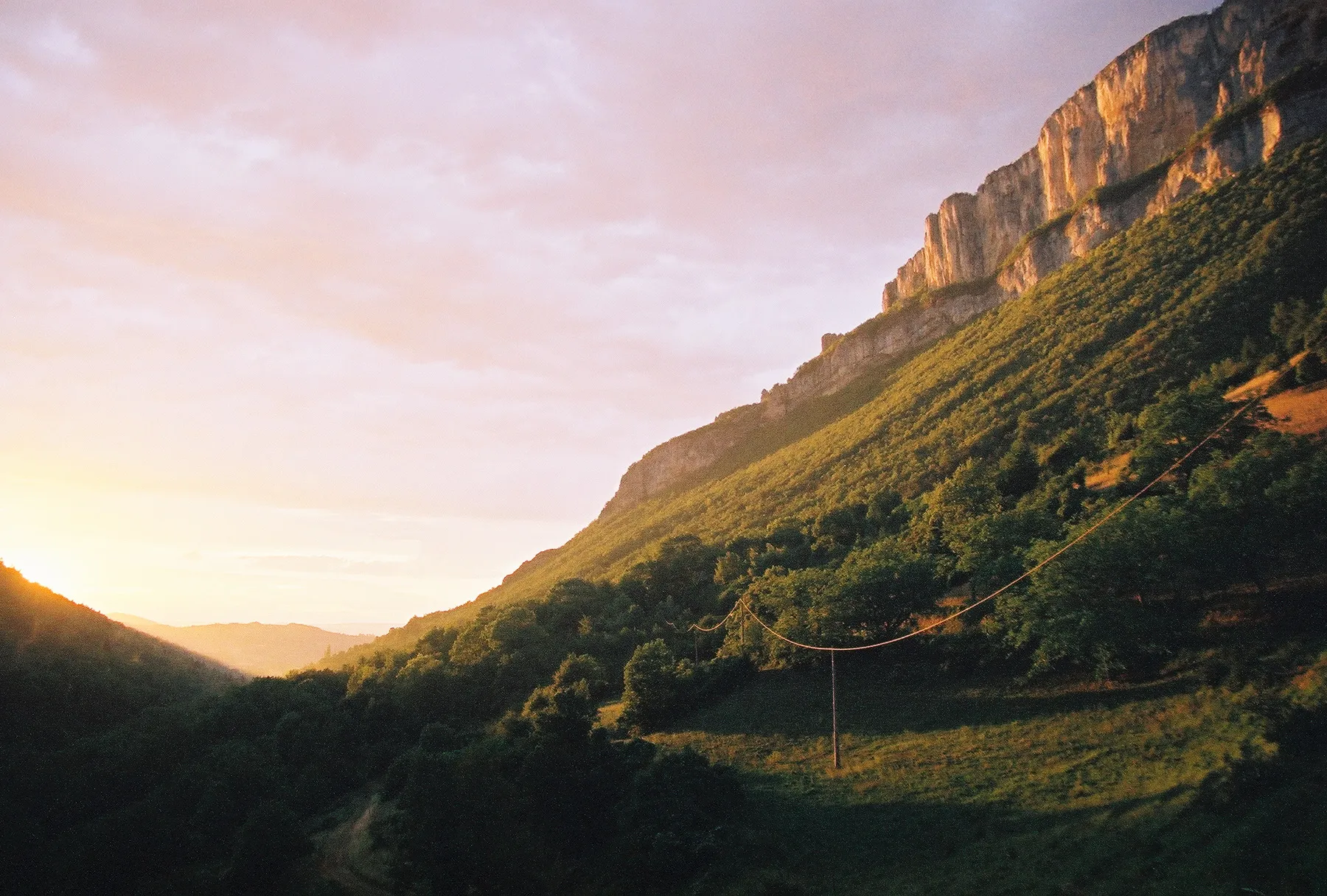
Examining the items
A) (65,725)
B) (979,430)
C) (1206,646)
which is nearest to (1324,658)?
(1206,646)

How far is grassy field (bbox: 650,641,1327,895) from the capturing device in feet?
54.1

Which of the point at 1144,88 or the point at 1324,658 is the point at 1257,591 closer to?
the point at 1324,658

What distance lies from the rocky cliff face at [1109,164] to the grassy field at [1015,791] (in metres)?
75.6

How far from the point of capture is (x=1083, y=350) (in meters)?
68.4

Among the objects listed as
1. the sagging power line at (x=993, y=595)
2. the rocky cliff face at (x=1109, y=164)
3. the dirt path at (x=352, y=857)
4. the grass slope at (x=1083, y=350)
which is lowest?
the dirt path at (x=352, y=857)

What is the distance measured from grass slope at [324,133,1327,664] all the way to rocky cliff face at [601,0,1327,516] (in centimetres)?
646

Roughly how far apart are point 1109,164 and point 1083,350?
4832 cm

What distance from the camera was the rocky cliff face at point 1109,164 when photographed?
2894 inches

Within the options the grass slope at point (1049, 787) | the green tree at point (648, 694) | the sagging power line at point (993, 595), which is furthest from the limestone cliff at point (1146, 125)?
the green tree at point (648, 694)

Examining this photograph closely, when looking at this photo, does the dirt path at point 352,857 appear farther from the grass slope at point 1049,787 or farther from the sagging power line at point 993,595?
the sagging power line at point 993,595

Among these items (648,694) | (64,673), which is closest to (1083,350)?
(648,694)

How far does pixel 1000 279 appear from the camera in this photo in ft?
371

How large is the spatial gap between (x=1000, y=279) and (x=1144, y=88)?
31927 mm

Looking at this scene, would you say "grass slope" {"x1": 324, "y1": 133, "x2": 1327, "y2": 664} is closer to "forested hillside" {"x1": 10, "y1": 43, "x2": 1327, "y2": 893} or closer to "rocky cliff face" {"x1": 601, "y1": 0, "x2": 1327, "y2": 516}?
"forested hillside" {"x1": 10, "y1": 43, "x2": 1327, "y2": 893}
